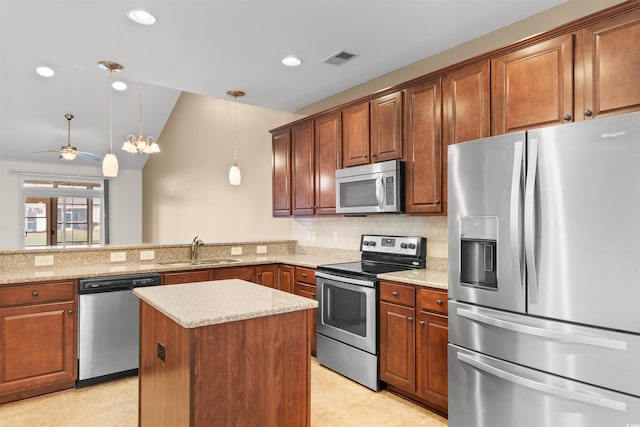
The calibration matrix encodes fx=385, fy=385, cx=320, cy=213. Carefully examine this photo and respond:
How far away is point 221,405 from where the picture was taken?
1.64m

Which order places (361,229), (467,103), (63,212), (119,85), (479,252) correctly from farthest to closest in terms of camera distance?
(63,212)
(119,85)
(361,229)
(467,103)
(479,252)

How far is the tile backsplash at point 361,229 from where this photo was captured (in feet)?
10.8

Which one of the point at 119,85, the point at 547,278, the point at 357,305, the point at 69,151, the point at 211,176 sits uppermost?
the point at 119,85

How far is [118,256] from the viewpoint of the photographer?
3822mm

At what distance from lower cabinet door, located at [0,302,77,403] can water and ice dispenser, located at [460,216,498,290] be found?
2.97 meters

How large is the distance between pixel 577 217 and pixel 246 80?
3.05 metres

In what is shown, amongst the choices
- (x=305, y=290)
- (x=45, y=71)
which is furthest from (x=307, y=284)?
(x=45, y=71)

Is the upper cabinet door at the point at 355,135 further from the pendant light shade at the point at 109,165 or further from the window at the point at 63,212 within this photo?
the window at the point at 63,212

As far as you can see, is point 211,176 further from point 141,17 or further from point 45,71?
point 141,17

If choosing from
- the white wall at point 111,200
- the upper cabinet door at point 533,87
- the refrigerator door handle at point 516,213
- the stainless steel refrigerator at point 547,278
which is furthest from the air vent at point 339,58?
the white wall at point 111,200

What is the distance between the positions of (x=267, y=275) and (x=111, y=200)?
6.51m

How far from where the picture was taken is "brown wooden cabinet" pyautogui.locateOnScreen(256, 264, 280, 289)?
4.07 meters

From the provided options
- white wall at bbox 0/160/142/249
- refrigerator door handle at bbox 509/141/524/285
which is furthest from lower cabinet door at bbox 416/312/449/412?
white wall at bbox 0/160/142/249

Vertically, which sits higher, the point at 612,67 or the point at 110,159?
the point at 612,67
